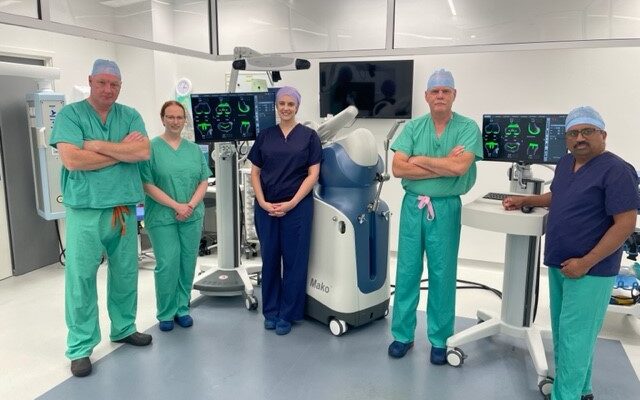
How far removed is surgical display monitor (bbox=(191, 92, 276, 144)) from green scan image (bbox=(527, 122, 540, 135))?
1580 mm

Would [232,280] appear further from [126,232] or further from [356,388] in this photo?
[356,388]

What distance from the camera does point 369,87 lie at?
14.9 ft

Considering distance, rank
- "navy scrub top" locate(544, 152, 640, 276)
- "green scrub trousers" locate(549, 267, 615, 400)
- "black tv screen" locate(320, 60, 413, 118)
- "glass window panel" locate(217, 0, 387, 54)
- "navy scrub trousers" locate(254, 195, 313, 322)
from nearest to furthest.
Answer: "navy scrub top" locate(544, 152, 640, 276)
"green scrub trousers" locate(549, 267, 615, 400)
"navy scrub trousers" locate(254, 195, 313, 322)
"black tv screen" locate(320, 60, 413, 118)
"glass window panel" locate(217, 0, 387, 54)

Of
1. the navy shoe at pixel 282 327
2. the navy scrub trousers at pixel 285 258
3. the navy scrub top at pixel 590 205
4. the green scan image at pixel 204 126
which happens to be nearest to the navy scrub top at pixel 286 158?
the navy scrub trousers at pixel 285 258

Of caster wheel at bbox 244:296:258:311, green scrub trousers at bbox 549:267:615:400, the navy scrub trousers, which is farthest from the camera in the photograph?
caster wheel at bbox 244:296:258:311

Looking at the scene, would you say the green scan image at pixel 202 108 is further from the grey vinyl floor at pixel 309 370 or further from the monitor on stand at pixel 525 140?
the monitor on stand at pixel 525 140

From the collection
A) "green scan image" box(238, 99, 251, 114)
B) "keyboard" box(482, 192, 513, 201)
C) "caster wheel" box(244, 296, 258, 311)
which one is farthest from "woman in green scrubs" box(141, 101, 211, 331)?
"keyboard" box(482, 192, 513, 201)

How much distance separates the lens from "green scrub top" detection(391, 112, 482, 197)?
8.28ft

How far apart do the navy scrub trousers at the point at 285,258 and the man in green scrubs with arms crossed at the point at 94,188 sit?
0.77 m

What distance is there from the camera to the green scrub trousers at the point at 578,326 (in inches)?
76.5

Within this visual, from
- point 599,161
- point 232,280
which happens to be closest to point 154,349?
point 232,280

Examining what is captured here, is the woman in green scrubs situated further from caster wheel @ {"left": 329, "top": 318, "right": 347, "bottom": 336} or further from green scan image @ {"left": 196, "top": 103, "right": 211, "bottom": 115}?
caster wheel @ {"left": 329, "top": 318, "right": 347, "bottom": 336}

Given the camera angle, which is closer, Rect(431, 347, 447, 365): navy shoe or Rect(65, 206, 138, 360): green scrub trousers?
Rect(65, 206, 138, 360): green scrub trousers

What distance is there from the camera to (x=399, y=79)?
443 cm
